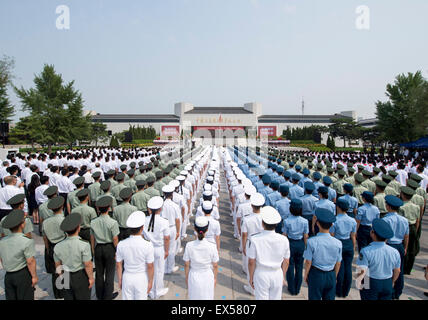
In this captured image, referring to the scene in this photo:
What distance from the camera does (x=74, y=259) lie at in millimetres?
2979

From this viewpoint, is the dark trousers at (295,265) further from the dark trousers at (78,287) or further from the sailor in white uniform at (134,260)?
the dark trousers at (78,287)

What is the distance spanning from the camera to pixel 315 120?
193 feet

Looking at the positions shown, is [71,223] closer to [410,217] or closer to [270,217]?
[270,217]

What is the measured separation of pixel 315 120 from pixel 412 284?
59796 mm

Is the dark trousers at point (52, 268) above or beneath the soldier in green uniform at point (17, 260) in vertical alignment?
beneath

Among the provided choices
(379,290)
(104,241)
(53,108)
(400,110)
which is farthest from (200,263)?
(400,110)

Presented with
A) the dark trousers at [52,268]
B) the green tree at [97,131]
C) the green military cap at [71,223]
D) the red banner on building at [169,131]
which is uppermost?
the red banner on building at [169,131]

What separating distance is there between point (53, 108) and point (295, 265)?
33.5 m

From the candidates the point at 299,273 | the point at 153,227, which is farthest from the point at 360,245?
the point at 153,227

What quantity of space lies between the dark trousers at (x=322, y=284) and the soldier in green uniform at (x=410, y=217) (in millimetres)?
2550

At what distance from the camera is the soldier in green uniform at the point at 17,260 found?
2.90 m

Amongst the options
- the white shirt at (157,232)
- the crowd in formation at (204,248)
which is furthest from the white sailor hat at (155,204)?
the white shirt at (157,232)

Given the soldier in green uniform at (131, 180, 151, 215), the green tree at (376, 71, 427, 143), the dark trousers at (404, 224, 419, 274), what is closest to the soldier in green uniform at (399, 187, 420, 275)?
the dark trousers at (404, 224, 419, 274)
